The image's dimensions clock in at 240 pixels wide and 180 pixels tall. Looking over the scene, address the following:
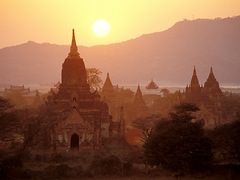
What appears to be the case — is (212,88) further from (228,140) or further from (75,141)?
(228,140)

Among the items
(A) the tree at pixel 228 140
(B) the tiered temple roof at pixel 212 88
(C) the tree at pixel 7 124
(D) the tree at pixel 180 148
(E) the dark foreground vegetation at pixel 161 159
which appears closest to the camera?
(D) the tree at pixel 180 148

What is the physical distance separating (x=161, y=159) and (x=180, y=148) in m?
1.12

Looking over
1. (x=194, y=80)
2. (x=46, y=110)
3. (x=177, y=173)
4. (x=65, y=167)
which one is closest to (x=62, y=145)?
(x=46, y=110)

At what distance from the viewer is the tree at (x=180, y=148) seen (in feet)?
86.7

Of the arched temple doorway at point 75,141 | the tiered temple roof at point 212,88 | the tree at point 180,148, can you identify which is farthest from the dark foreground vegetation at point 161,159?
the tiered temple roof at point 212,88

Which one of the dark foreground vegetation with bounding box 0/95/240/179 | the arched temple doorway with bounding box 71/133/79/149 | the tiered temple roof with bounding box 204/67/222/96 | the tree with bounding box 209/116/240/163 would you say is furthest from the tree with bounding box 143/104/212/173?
the tiered temple roof with bounding box 204/67/222/96

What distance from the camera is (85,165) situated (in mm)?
29797

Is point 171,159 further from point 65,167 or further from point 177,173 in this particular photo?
point 65,167

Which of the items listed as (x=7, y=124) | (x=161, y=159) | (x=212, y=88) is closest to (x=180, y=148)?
(x=161, y=159)

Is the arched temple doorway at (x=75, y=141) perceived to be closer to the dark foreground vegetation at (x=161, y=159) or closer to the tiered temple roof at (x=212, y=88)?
the dark foreground vegetation at (x=161, y=159)

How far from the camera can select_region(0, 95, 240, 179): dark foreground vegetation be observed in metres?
26.6

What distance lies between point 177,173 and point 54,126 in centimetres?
1025

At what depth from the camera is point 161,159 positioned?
26.8 meters

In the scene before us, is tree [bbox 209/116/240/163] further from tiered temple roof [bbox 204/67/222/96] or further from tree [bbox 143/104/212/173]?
tiered temple roof [bbox 204/67/222/96]
